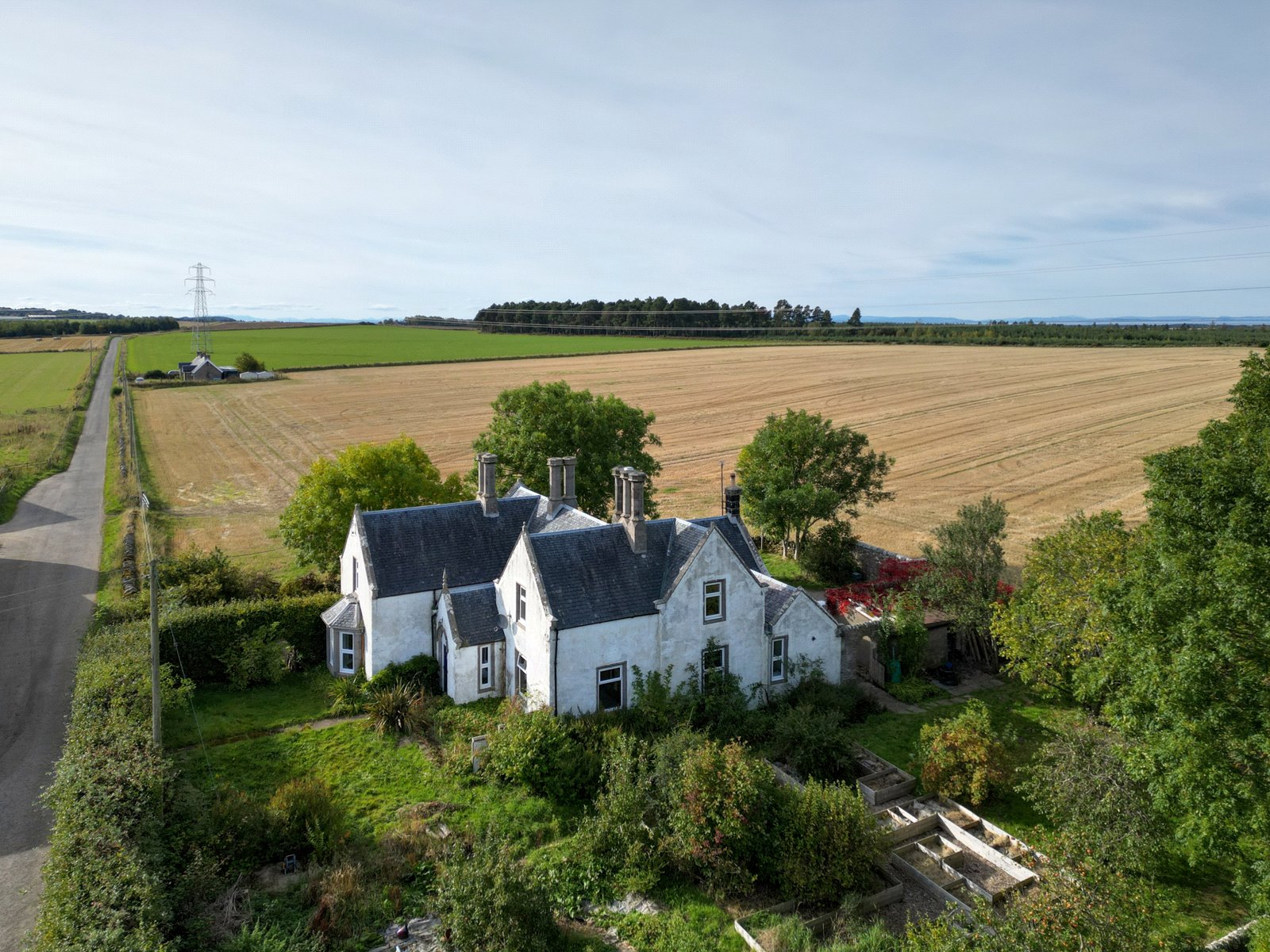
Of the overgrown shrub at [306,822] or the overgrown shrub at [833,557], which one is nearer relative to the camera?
the overgrown shrub at [306,822]

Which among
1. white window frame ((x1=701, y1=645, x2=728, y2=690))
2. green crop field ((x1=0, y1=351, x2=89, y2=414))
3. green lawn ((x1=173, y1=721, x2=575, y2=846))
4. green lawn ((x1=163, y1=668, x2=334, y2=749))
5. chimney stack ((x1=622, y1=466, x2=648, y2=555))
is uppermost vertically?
green crop field ((x1=0, y1=351, x2=89, y2=414))

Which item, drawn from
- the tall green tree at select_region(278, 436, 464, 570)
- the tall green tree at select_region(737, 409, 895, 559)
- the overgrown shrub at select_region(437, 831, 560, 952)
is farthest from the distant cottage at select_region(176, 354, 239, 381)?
the overgrown shrub at select_region(437, 831, 560, 952)

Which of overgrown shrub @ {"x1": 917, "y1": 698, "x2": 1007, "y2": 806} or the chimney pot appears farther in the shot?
the chimney pot

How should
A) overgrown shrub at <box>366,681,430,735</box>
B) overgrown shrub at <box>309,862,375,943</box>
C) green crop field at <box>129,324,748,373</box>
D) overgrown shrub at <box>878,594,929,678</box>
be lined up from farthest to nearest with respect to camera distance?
green crop field at <box>129,324,748,373</box> → overgrown shrub at <box>878,594,929,678</box> → overgrown shrub at <box>366,681,430,735</box> → overgrown shrub at <box>309,862,375,943</box>

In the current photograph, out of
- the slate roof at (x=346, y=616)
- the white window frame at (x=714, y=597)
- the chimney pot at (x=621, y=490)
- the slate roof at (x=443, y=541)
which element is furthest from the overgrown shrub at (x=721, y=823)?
the slate roof at (x=346, y=616)

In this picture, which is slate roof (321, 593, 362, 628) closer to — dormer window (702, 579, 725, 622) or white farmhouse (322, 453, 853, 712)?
white farmhouse (322, 453, 853, 712)

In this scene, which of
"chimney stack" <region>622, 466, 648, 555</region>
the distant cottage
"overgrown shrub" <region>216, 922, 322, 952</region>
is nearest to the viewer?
"overgrown shrub" <region>216, 922, 322, 952</region>

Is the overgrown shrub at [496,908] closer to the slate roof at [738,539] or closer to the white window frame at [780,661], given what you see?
the white window frame at [780,661]
